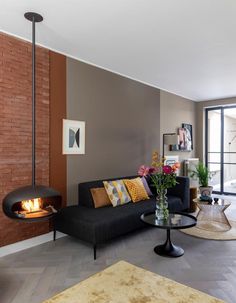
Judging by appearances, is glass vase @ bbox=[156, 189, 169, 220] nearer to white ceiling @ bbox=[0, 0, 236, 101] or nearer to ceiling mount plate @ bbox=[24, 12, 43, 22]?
white ceiling @ bbox=[0, 0, 236, 101]

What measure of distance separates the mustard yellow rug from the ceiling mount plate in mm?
2632

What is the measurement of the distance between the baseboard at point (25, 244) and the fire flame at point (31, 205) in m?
0.66

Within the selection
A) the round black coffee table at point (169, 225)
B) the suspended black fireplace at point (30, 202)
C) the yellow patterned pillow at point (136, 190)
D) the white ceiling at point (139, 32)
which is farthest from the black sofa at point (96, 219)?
the white ceiling at point (139, 32)

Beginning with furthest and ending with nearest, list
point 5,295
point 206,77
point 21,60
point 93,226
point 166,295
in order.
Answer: point 206,77
point 21,60
point 93,226
point 5,295
point 166,295

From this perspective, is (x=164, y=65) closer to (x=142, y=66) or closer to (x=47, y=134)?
(x=142, y=66)

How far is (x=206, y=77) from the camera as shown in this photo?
186 inches

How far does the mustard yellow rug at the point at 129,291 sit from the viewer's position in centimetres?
165

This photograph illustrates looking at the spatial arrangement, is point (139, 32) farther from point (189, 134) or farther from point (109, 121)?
point (189, 134)

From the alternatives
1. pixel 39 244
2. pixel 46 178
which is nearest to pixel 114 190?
pixel 46 178

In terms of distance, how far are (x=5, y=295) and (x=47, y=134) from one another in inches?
77.7

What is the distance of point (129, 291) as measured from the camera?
1.80 metres

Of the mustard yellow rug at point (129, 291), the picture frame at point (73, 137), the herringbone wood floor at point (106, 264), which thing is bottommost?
the herringbone wood floor at point (106, 264)

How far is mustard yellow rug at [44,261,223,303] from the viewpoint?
1.65 metres

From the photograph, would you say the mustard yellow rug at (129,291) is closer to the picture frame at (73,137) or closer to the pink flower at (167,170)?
the pink flower at (167,170)
